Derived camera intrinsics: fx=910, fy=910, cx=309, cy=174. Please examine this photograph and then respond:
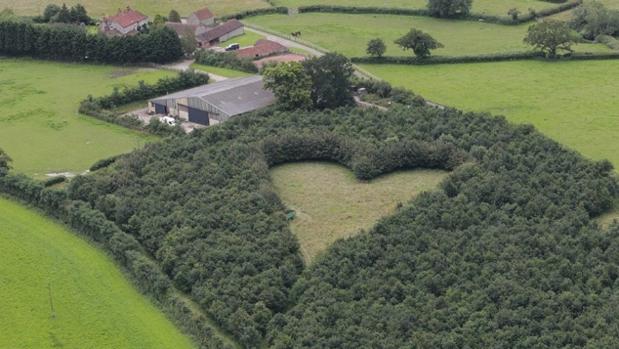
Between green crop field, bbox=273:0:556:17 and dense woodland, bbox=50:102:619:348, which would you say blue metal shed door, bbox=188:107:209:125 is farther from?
green crop field, bbox=273:0:556:17

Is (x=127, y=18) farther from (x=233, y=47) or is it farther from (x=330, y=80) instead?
(x=330, y=80)

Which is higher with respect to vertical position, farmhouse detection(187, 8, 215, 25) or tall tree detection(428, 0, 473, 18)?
tall tree detection(428, 0, 473, 18)

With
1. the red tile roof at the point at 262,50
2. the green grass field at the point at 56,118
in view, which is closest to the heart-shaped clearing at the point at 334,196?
the green grass field at the point at 56,118

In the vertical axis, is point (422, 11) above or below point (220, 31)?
above

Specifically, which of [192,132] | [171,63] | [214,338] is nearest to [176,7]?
[171,63]

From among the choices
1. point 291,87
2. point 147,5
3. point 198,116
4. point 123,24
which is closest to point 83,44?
point 123,24

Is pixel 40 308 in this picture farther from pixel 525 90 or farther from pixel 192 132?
pixel 525 90

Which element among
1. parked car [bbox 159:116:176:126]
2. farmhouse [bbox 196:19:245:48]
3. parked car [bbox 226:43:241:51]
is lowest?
parked car [bbox 159:116:176:126]

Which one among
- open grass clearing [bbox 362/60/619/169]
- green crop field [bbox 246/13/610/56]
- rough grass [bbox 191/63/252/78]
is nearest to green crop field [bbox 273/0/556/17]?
green crop field [bbox 246/13/610/56]
